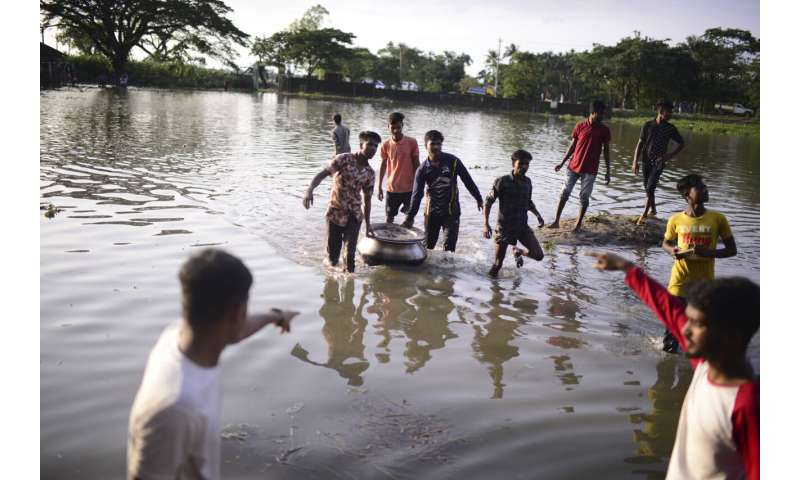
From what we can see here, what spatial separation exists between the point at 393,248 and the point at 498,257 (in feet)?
3.85

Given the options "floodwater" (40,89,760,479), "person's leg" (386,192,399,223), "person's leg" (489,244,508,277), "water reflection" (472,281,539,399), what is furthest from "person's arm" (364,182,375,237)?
"water reflection" (472,281,539,399)

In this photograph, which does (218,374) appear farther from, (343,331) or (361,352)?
(343,331)

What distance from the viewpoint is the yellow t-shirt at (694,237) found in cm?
464

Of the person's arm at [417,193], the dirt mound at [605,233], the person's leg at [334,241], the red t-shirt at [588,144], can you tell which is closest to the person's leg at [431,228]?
the person's arm at [417,193]

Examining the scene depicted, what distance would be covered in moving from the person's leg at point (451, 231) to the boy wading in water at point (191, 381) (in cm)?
571

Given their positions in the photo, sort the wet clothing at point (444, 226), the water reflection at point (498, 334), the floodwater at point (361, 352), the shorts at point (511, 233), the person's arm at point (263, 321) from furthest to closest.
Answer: the wet clothing at point (444, 226)
the shorts at point (511, 233)
the water reflection at point (498, 334)
the floodwater at point (361, 352)
the person's arm at point (263, 321)

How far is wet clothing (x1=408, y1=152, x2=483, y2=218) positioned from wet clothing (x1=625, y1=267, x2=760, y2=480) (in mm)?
5170

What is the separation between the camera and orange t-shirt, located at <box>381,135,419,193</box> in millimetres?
8047

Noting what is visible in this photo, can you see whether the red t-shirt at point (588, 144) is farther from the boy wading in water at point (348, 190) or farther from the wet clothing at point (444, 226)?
the boy wading in water at point (348, 190)

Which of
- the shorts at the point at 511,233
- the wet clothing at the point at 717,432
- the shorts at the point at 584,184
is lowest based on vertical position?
the wet clothing at the point at 717,432

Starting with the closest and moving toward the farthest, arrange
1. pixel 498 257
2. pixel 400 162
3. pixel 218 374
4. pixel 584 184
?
1. pixel 218 374
2. pixel 498 257
3. pixel 400 162
4. pixel 584 184

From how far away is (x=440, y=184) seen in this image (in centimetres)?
741

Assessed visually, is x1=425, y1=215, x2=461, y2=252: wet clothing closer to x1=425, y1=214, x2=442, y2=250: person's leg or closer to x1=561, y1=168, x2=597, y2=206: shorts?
x1=425, y1=214, x2=442, y2=250: person's leg

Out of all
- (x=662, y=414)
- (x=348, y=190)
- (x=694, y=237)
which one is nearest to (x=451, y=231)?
(x=348, y=190)
